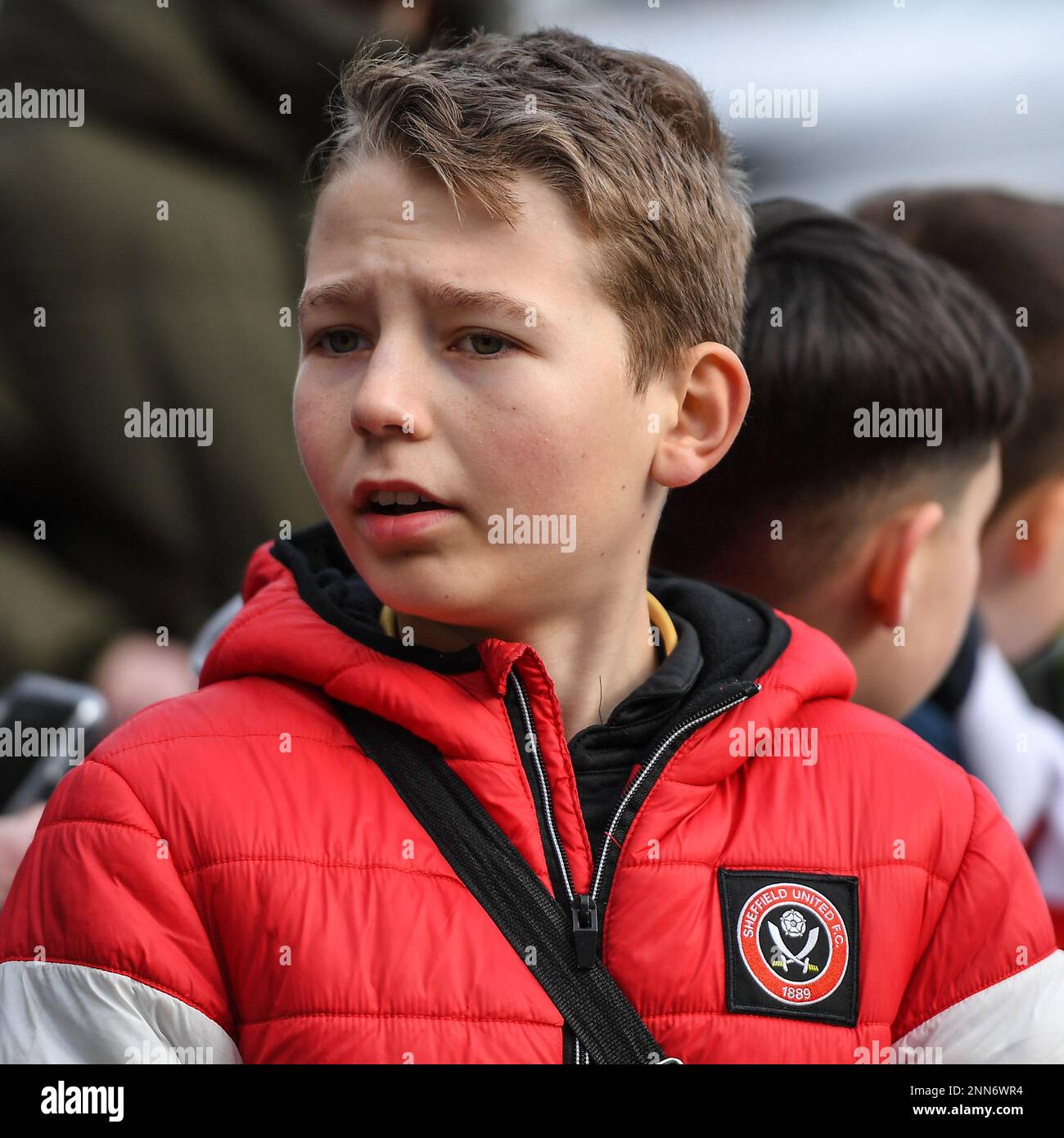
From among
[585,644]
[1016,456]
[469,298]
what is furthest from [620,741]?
[1016,456]

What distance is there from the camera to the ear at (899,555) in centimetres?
186

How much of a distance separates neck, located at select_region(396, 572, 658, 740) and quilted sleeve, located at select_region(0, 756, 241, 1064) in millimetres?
329

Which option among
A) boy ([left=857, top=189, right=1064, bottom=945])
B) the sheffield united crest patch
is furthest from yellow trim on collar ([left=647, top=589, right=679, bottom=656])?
boy ([left=857, top=189, right=1064, bottom=945])

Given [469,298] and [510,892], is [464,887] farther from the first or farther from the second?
[469,298]

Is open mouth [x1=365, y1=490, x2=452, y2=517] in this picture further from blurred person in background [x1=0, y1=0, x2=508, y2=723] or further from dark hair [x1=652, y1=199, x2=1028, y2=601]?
blurred person in background [x1=0, y1=0, x2=508, y2=723]

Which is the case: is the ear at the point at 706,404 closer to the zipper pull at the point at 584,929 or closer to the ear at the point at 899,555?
the zipper pull at the point at 584,929

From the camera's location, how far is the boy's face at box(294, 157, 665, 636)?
3.94 ft

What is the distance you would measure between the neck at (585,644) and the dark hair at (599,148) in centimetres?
22

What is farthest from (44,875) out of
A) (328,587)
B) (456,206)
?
(456,206)

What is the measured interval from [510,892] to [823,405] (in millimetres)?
877

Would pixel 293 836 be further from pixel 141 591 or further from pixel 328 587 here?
pixel 141 591

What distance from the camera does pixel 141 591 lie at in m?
2.36

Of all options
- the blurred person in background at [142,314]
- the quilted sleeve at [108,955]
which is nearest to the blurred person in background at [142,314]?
the blurred person in background at [142,314]
